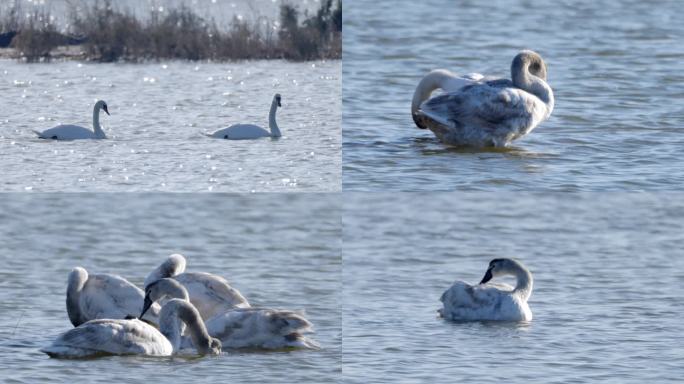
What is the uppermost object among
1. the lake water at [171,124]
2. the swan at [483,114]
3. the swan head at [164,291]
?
the swan at [483,114]

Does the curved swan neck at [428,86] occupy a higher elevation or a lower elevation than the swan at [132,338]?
higher

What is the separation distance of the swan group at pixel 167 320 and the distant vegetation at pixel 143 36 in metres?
6.05

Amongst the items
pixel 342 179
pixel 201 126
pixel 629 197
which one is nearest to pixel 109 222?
pixel 201 126

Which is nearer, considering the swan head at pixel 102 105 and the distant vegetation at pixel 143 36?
the swan head at pixel 102 105

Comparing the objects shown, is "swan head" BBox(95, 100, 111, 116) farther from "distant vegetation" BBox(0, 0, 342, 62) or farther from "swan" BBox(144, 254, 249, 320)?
"swan" BBox(144, 254, 249, 320)

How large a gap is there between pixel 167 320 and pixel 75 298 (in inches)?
37.2

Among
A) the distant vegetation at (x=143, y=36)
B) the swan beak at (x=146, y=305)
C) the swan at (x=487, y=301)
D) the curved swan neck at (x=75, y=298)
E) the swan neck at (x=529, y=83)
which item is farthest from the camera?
the distant vegetation at (x=143, y=36)

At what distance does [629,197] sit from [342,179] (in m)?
4.14

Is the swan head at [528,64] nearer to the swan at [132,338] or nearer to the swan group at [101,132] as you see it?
the swan group at [101,132]

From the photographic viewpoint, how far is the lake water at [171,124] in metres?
12.5

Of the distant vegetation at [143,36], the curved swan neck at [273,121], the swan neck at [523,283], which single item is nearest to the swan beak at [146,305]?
the swan neck at [523,283]

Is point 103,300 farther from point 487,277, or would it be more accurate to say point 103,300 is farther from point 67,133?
point 67,133

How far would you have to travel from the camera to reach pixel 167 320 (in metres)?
10.5

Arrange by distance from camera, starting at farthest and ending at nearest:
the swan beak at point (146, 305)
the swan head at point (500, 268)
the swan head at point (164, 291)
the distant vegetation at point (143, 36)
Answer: the distant vegetation at point (143, 36) → the swan head at point (500, 268) → the swan beak at point (146, 305) → the swan head at point (164, 291)
